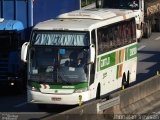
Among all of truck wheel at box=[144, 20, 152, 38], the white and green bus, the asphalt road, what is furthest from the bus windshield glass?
truck wheel at box=[144, 20, 152, 38]

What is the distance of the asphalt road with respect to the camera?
23.3 m

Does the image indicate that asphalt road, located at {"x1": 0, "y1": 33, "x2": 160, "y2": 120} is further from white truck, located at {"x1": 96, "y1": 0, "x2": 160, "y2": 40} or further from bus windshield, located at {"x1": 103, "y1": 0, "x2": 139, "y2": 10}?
bus windshield, located at {"x1": 103, "y1": 0, "x2": 139, "y2": 10}

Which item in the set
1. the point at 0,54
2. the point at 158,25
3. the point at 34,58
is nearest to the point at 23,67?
the point at 0,54

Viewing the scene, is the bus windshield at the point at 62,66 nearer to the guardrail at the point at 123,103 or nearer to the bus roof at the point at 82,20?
the bus roof at the point at 82,20

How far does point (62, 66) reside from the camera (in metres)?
23.8

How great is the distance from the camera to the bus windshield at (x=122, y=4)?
4638 centimetres

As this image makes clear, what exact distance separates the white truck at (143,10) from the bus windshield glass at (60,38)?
1873cm

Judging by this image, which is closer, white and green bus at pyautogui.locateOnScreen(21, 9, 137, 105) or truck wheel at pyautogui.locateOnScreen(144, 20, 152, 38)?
white and green bus at pyautogui.locateOnScreen(21, 9, 137, 105)

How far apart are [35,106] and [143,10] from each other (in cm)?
2357

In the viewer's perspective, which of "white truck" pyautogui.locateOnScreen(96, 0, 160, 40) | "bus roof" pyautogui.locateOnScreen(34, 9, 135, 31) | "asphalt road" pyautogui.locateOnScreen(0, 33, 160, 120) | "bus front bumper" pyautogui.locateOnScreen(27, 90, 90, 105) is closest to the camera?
"asphalt road" pyautogui.locateOnScreen(0, 33, 160, 120)

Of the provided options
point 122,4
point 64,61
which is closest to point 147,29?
point 122,4

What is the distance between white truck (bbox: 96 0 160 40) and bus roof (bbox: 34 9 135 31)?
1496 centimetres

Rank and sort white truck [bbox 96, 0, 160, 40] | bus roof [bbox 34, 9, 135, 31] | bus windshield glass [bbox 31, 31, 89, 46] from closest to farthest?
bus windshield glass [bbox 31, 31, 89, 46] → bus roof [bbox 34, 9, 135, 31] → white truck [bbox 96, 0, 160, 40]

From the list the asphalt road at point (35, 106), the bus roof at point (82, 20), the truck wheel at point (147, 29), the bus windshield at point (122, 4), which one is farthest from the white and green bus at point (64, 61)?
the truck wheel at point (147, 29)
